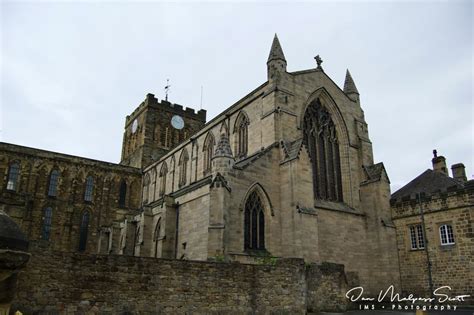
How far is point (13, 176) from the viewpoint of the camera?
3356cm

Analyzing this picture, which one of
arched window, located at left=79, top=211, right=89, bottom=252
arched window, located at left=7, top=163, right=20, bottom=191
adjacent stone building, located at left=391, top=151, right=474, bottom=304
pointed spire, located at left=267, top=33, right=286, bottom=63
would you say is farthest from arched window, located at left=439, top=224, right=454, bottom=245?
arched window, located at left=7, top=163, right=20, bottom=191

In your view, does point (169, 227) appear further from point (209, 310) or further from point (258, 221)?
point (209, 310)

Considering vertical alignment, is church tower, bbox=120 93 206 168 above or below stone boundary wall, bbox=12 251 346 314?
above

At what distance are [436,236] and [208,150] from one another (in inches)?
633

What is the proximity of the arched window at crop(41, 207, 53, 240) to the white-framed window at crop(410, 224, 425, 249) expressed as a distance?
27.9 m

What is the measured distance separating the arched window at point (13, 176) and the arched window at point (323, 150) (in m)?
24.8

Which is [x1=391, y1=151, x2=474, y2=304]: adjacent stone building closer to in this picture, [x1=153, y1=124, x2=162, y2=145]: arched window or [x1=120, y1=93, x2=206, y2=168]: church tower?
[x1=120, y1=93, x2=206, y2=168]: church tower

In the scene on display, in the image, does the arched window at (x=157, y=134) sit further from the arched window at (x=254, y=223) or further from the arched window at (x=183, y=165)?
the arched window at (x=254, y=223)

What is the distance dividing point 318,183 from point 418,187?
7161 millimetres

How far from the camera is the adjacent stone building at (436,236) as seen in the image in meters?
20.8

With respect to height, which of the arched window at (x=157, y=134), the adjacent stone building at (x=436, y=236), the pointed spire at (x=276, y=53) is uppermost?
the arched window at (x=157, y=134)

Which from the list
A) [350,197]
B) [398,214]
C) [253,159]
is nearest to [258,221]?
[253,159]

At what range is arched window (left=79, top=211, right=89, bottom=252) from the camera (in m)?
34.1

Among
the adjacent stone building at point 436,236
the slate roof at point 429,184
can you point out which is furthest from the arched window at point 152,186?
the adjacent stone building at point 436,236
